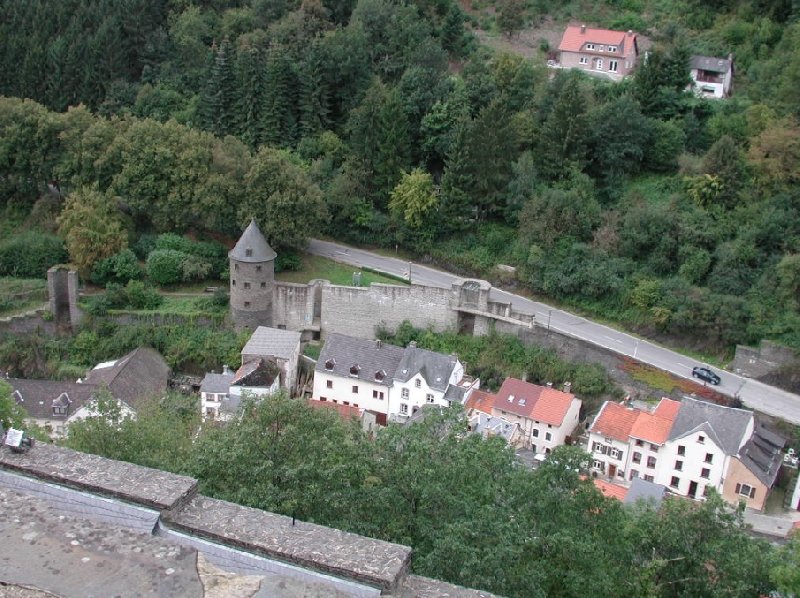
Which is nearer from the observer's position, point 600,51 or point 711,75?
point 711,75

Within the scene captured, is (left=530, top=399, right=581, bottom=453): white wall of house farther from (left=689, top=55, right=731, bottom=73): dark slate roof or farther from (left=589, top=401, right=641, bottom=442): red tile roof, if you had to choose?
(left=689, top=55, right=731, bottom=73): dark slate roof

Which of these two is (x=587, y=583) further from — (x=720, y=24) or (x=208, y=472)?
(x=720, y=24)

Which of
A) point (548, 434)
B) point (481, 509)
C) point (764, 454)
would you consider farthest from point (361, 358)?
point (481, 509)

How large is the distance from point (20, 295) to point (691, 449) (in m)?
24.9

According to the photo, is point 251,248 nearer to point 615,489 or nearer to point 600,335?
point 600,335

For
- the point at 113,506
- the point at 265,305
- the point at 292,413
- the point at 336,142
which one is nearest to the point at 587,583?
the point at 292,413

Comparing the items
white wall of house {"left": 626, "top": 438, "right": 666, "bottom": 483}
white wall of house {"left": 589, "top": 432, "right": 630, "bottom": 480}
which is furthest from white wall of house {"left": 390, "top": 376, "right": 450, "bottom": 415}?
white wall of house {"left": 626, "top": 438, "right": 666, "bottom": 483}

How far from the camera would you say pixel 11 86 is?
4469 cm

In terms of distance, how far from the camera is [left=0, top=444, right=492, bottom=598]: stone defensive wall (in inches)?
361

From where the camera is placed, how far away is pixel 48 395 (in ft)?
99.6

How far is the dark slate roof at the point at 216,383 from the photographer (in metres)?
30.2

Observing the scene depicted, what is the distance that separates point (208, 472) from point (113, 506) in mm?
4646

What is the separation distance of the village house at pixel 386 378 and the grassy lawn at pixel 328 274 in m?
3.79

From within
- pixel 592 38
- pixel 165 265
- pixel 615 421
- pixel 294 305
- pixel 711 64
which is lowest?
pixel 615 421
